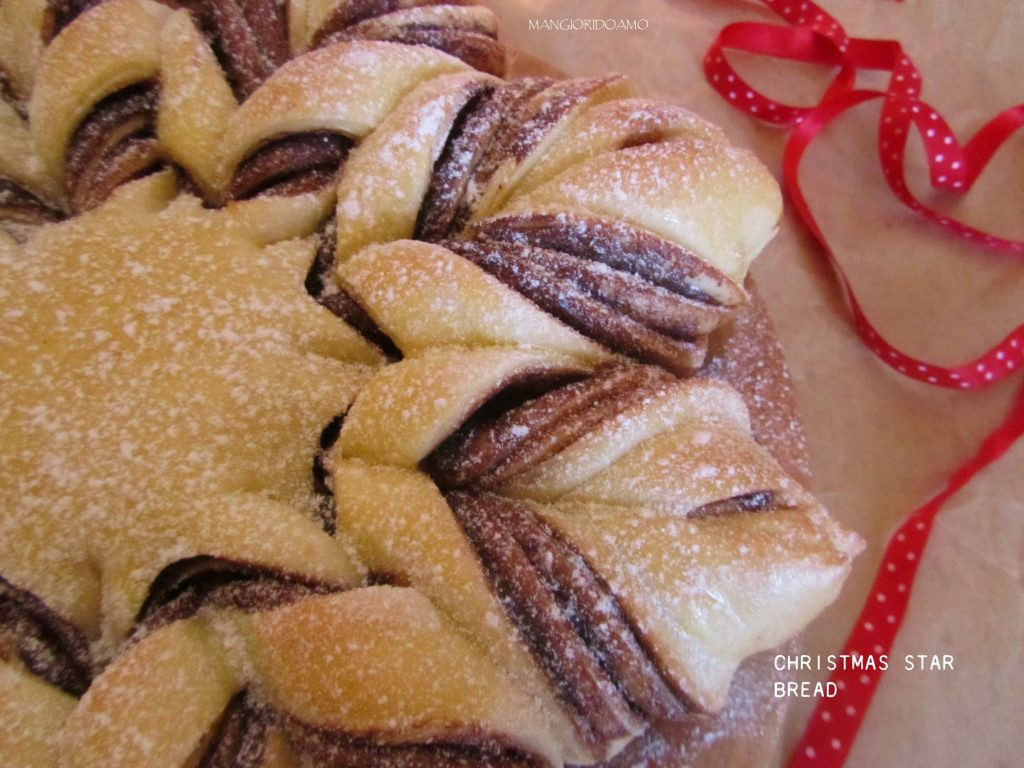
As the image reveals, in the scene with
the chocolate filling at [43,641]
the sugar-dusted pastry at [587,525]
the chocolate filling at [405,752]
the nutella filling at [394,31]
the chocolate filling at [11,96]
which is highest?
the nutella filling at [394,31]

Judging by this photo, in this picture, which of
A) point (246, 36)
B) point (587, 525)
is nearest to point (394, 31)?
point (246, 36)

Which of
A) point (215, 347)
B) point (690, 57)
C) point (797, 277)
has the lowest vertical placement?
point (797, 277)

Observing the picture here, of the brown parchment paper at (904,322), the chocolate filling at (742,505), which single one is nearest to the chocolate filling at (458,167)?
the chocolate filling at (742,505)

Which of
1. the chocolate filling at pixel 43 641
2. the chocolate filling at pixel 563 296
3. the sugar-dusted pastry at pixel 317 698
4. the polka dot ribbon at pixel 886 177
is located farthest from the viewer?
the polka dot ribbon at pixel 886 177

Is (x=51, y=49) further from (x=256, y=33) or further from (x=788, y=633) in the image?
(x=788, y=633)

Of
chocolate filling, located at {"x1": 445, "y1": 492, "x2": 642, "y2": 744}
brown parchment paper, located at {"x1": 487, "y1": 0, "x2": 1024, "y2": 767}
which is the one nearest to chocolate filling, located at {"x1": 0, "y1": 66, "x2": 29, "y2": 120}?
chocolate filling, located at {"x1": 445, "y1": 492, "x2": 642, "y2": 744}

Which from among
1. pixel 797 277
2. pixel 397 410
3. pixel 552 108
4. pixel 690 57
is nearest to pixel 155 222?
pixel 397 410

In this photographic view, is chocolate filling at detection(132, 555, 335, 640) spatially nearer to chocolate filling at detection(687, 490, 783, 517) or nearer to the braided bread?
the braided bread

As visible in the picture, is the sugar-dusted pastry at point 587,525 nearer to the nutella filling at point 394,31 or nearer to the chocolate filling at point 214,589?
the chocolate filling at point 214,589
